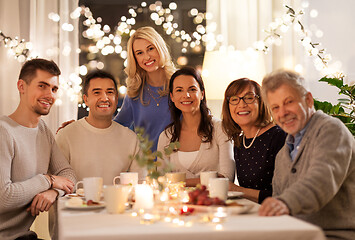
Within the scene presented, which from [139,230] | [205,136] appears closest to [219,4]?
[205,136]

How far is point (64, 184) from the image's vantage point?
208cm

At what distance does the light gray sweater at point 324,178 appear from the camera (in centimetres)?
136

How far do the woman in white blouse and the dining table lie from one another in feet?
3.35

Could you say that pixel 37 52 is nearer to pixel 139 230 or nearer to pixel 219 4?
pixel 219 4

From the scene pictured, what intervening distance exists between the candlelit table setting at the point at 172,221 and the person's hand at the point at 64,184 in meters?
0.44

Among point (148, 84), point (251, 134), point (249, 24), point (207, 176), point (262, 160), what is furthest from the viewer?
point (249, 24)

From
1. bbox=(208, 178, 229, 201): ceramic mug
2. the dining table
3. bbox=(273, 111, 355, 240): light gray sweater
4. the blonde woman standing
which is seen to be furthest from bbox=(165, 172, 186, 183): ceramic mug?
the blonde woman standing

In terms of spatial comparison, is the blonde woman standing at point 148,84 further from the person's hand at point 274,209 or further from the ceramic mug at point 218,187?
the person's hand at point 274,209

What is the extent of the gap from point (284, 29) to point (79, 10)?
1865mm

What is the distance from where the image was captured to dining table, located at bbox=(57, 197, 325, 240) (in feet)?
3.63

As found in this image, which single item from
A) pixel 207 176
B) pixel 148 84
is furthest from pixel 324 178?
pixel 148 84

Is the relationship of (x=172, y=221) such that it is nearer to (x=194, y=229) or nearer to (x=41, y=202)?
(x=194, y=229)

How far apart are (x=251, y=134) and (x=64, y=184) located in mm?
972

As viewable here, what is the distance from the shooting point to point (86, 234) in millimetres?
1095
